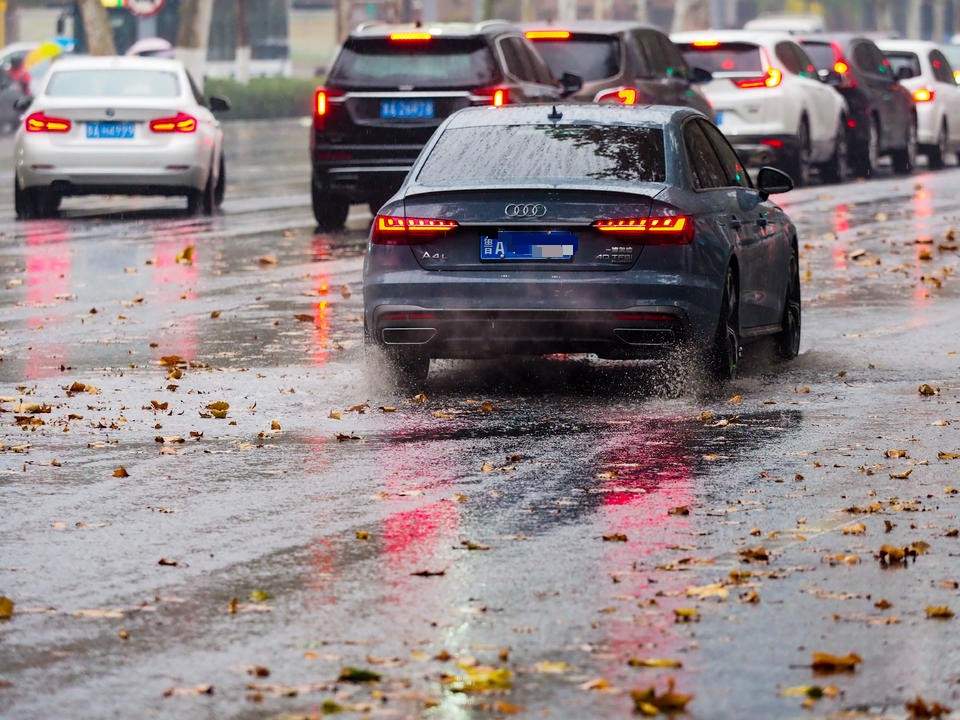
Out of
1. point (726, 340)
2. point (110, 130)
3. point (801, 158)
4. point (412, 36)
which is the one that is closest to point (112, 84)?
point (110, 130)

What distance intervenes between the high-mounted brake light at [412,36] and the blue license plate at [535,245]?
38.0 ft

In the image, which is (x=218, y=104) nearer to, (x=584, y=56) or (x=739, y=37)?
(x=584, y=56)

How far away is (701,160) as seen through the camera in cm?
1254

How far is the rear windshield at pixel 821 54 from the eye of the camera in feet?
108

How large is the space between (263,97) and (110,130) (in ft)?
121

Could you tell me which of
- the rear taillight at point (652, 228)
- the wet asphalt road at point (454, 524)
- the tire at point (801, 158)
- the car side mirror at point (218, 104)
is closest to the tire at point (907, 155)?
the tire at point (801, 158)

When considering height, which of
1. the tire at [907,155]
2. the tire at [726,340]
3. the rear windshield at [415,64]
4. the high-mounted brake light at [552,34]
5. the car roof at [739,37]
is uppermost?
the tire at [726,340]

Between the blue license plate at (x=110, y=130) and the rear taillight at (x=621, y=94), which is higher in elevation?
the rear taillight at (x=621, y=94)

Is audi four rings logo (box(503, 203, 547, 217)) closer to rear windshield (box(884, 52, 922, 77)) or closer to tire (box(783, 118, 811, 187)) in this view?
tire (box(783, 118, 811, 187))

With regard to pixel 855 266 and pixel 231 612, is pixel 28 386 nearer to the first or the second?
pixel 231 612

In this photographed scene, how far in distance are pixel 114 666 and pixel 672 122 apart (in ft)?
21.6

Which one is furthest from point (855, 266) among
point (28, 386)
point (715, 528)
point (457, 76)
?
point (715, 528)

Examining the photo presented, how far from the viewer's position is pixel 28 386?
475 inches

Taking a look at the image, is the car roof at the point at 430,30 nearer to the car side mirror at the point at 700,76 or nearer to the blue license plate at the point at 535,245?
the car side mirror at the point at 700,76
